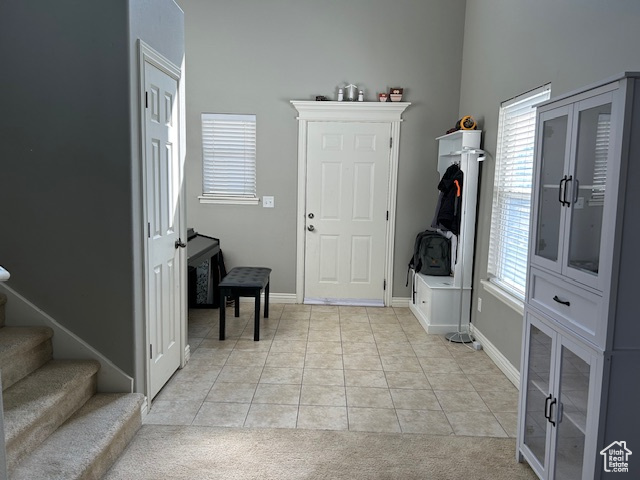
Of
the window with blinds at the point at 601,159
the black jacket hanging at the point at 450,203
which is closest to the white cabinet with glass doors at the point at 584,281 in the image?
the window with blinds at the point at 601,159

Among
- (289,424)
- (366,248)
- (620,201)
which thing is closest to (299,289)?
(366,248)

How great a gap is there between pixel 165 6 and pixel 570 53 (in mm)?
2439

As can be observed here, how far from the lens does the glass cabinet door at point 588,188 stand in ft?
6.00

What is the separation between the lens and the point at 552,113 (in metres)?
2.20

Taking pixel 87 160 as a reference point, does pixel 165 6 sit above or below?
above

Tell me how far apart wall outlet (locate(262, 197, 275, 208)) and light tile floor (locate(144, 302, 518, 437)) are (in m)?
1.29

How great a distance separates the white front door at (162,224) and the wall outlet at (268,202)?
197cm

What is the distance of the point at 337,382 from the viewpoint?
3.52m

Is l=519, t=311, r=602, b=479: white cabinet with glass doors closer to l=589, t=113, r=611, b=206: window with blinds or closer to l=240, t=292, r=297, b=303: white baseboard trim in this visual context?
l=589, t=113, r=611, b=206: window with blinds

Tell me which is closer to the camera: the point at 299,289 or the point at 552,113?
the point at 552,113

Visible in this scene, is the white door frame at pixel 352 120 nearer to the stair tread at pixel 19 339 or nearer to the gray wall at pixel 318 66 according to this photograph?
the gray wall at pixel 318 66

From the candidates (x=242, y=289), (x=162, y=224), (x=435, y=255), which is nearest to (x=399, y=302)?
(x=435, y=255)

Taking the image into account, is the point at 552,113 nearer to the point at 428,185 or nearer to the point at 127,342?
the point at 127,342

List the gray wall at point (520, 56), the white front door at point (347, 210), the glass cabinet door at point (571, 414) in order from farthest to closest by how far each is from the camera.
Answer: the white front door at point (347, 210) < the gray wall at point (520, 56) < the glass cabinet door at point (571, 414)
